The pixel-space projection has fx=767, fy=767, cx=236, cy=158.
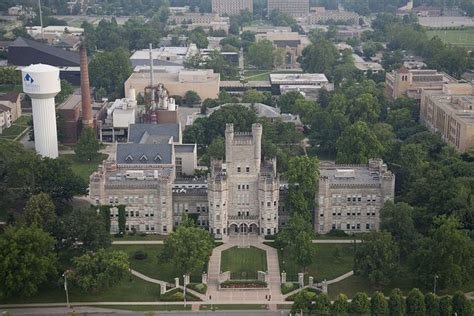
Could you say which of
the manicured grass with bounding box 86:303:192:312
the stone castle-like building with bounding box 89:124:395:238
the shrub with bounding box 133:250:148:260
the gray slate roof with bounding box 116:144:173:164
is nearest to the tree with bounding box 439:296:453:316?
the manicured grass with bounding box 86:303:192:312

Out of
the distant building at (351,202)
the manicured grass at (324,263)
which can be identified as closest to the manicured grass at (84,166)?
the distant building at (351,202)

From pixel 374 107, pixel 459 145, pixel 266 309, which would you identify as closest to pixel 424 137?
pixel 459 145

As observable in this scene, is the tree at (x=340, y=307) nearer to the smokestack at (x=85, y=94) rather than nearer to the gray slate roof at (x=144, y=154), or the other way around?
the gray slate roof at (x=144, y=154)

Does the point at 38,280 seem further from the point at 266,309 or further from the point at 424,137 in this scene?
the point at 424,137

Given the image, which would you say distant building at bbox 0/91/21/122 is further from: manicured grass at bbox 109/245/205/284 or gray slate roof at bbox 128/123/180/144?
manicured grass at bbox 109/245/205/284

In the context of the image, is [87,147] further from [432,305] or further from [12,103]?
Result: [432,305]

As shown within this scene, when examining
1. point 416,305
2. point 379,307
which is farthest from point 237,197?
point 416,305
